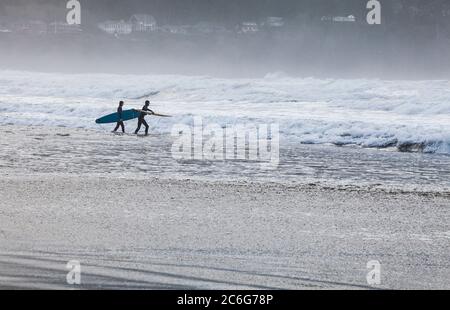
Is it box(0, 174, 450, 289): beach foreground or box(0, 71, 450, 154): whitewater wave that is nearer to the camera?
box(0, 174, 450, 289): beach foreground

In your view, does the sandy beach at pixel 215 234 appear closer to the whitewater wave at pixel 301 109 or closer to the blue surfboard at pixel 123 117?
the whitewater wave at pixel 301 109

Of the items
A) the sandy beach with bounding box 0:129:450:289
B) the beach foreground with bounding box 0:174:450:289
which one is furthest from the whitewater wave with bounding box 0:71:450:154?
the beach foreground with bounding box 0:174:450:289

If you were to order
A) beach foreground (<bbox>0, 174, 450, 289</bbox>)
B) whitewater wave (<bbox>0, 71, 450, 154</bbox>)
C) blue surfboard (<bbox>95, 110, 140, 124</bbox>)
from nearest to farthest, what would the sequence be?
beach foreground (<bbox>0, 174, 450, 289</bbox>) → whitewater wave (<bbox>0, 71, 450, 154</bbox>) → blue surfboard (<bbox>95, 110, 140, 124</bbox>)

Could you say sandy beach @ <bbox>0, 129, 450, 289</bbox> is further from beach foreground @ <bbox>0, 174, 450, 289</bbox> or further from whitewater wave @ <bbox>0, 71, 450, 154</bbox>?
whitewater wave @ <bbox>0, 71, 450, 154</bbox>

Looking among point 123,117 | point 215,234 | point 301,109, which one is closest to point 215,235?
point 215,234

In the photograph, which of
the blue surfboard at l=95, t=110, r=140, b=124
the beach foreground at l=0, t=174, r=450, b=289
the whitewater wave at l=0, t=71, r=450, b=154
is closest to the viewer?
the beach foreground at l=0, t=174, r=450, b=289

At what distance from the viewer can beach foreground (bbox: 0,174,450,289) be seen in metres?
7.16

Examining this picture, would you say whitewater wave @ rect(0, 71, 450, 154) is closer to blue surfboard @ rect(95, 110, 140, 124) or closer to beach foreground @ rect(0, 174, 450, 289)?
blue surfboard @ rect(95, 110, 140, 124)

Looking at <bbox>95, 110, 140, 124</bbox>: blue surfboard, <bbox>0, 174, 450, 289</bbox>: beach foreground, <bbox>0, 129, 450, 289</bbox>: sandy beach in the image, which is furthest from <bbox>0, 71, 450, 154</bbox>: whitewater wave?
<bbox>0, 174, 450, 289</bbox>: beach foreground

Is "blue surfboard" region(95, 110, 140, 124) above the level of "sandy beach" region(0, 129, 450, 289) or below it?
above

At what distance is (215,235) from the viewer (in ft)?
30.8

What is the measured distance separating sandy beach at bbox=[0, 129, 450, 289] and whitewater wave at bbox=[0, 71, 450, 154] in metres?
13.5

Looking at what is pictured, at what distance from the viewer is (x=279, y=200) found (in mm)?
12695
